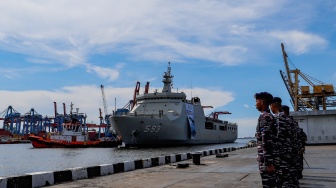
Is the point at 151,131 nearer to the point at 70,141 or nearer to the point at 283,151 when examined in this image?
the point at 70,141

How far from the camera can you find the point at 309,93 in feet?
A: 135

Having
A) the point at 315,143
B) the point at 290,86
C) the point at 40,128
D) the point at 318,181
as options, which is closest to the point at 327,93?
the point at 290,86

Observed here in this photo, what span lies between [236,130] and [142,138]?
4371 cm

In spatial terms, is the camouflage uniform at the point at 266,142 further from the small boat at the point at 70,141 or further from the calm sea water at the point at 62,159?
the small boat at the point at 70,141

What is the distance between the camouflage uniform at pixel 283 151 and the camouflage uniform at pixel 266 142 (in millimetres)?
74

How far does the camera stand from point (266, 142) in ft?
12.9

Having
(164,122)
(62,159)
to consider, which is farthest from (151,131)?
(62,159)

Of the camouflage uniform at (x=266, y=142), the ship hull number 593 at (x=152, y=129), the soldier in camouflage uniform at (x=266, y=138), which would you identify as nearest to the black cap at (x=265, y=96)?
the soldier in camouflage uniform at (x=266, y=138)

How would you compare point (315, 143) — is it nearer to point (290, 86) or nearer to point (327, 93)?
point (327, 93)

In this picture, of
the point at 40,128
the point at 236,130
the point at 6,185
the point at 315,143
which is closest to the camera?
the point at 6,185

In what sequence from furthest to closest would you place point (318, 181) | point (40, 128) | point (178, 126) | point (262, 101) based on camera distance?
point (40, 128) → point (178, 126) → point (318, 181) → point (262, 101)

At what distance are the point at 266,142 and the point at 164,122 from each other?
38.4m

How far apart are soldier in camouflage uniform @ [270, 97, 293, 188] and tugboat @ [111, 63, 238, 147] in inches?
1458

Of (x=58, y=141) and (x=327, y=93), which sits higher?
(x=327, y=93)
